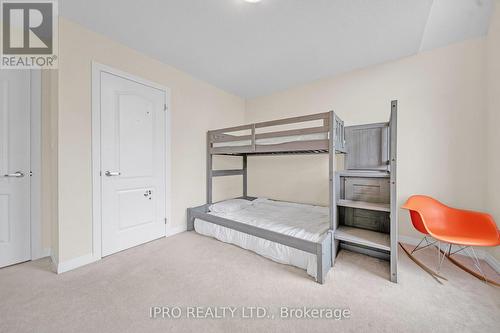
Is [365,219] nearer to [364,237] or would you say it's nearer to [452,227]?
[364,237]

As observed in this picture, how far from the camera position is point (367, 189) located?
2203mm

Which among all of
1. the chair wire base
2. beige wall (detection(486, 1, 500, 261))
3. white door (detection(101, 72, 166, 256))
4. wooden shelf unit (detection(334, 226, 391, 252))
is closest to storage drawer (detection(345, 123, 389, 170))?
wooden shelf unit (detection(334, 226, 391, 252))

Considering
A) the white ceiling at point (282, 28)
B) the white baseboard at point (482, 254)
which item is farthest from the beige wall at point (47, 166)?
the white baseboard at point (482, 254)

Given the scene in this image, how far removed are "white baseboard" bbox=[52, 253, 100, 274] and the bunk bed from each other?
4.00 feet

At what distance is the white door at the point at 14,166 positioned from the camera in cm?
196

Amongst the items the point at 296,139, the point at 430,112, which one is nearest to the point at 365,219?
the point at 296,139

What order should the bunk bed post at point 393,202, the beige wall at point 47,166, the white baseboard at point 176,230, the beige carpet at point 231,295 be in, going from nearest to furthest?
the beige carpet at point 231,295, the bunk bed post at point 393,202, the beige wall at point 47,166, the white baseboard at point 176,230

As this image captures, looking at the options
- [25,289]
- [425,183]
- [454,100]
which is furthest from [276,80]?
[25,289]

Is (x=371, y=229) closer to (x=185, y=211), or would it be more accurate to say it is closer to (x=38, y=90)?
(x=185, y=211)

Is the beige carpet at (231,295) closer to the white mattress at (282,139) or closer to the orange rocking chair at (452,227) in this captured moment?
the orange rocking chair at (452,227)

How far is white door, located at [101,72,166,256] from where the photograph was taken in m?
2.17

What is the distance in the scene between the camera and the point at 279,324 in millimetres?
1285

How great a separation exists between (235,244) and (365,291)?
1.44 metres

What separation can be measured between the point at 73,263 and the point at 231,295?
1.65 metres
